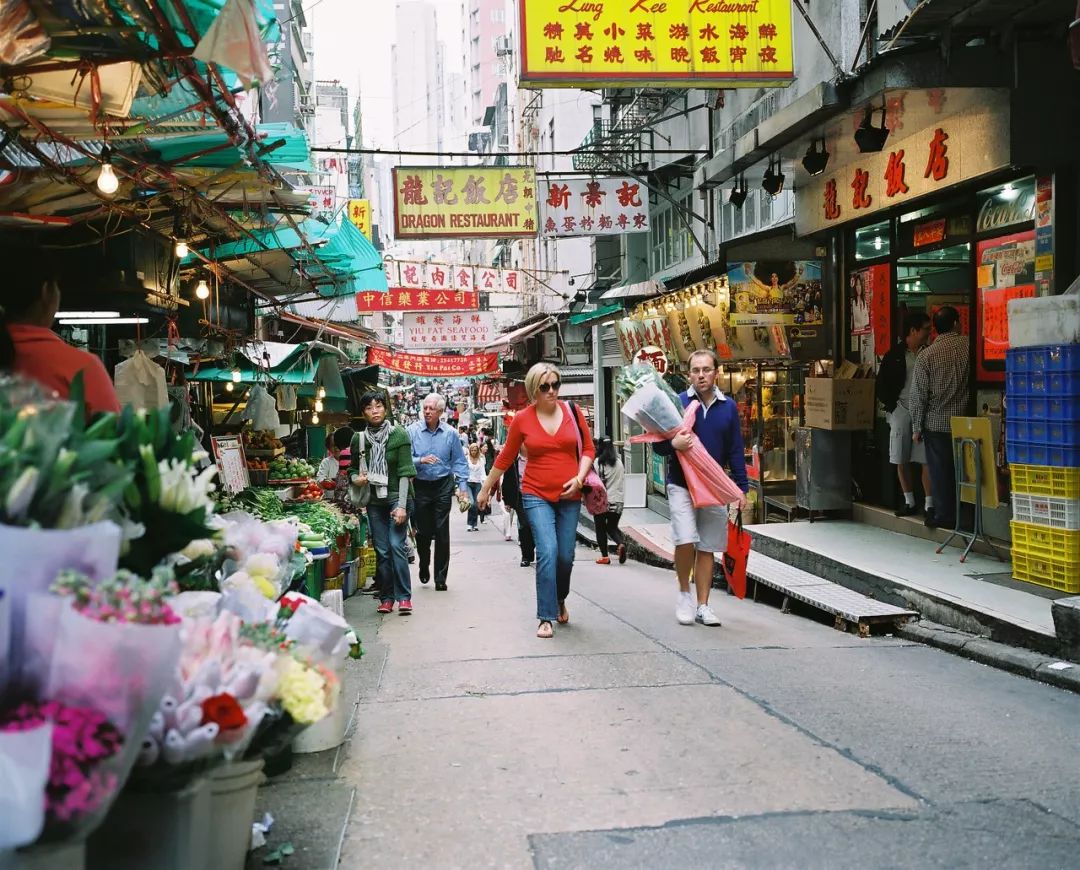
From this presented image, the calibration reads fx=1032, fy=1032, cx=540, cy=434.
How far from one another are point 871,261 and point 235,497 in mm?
8503

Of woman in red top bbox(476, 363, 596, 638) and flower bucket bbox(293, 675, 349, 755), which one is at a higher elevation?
woman in red top bbox(476, 363, 596, 638)

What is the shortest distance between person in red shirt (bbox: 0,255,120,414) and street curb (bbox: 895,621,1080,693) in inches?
222

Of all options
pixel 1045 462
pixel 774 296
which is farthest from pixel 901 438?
pixel 774 296

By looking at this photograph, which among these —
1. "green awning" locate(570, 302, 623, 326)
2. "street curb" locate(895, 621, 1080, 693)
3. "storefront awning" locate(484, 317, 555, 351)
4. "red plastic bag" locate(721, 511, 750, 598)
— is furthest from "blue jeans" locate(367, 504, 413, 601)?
"storefront awning" locate(484, 317, 555, 351)

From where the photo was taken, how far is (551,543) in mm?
8055

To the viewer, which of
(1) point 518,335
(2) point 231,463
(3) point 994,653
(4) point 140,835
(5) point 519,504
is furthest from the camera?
(1) point 518,335

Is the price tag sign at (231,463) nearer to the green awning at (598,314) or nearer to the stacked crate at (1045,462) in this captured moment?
the stacked crate at (1045,462)

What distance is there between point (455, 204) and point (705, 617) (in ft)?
35.6

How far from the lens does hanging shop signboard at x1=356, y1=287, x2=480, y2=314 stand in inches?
1112

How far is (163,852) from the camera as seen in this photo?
9.18 ft

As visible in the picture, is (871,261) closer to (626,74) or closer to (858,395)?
(858,395)

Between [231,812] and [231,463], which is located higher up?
[231,463]

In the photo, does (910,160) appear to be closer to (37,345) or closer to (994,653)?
(994,653)

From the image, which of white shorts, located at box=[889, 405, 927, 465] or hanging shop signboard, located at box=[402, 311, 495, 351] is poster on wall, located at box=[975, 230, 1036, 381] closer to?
white shorts, located at box=[889, 405, 927, 465]
